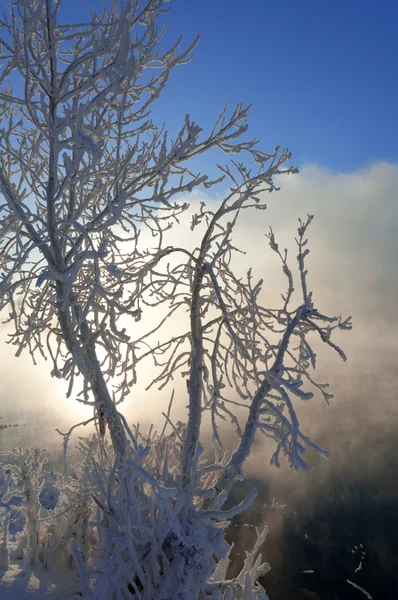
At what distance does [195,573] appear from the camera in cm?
328

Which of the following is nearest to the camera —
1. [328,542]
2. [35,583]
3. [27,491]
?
[35,583]

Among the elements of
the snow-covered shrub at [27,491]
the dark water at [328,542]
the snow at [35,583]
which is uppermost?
the snow-covered shrub at [27,491]

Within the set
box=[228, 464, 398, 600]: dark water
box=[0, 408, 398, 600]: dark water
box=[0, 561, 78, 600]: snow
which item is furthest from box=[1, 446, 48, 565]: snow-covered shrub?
box=[228, 464, 398, 600]: dark water

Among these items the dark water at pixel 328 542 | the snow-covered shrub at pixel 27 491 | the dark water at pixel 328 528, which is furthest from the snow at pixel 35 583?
the dark water at pixel 328 542

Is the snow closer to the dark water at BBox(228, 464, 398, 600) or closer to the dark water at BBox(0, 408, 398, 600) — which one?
the dark water at BBox(0, 408, 398, 600)

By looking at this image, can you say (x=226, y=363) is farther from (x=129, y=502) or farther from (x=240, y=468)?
(x=129, y=502)

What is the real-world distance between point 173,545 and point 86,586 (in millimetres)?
794

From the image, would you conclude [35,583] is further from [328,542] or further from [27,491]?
[328,542]

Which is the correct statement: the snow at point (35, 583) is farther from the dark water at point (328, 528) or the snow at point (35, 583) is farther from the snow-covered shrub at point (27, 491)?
the dark water at point (328, 528)

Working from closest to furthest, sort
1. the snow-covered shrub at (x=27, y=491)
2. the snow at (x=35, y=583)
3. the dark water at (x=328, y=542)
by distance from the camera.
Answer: the snow at (x=35, y=583) → the snow-covered shrub at (x=27, y=491) → the dark water at (x=328, y=542)

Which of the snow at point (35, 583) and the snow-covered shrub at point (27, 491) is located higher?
the snow-covered shrub at point (27, 491)

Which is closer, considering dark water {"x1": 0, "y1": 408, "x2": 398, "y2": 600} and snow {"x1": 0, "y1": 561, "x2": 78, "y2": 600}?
snow {"x1": 0, "y1": 561, "x2": 78, "y2": 600}

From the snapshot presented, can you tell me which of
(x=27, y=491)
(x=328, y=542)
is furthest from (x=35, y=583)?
(x=328, y=542)

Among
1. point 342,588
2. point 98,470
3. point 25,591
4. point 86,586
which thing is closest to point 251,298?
point 98,470
